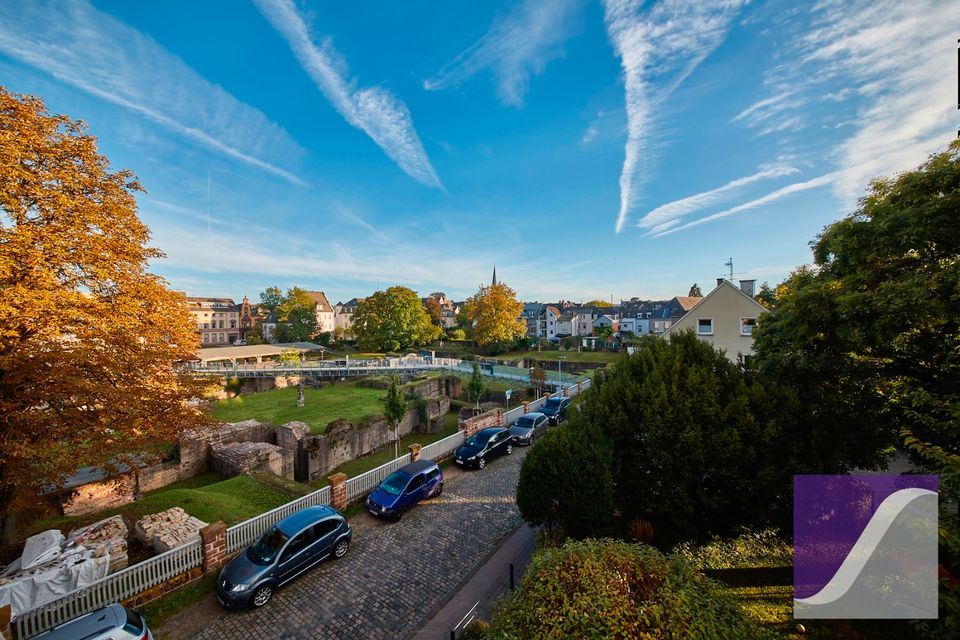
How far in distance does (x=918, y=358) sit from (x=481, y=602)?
12078 mm

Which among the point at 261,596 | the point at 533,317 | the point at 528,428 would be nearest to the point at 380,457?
the point at 528,428

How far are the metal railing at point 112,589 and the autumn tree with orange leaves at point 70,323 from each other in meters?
2.25

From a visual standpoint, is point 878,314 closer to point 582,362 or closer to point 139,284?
point 139,284

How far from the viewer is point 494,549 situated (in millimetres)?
9938

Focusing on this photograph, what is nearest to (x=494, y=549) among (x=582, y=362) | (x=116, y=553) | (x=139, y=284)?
(x=116, y=553)

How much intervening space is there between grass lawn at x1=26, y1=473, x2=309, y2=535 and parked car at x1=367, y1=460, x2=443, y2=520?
9.40ft

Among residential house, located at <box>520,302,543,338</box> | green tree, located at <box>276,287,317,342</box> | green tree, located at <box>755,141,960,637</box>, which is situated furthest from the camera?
residential house, located at <box>520,302,543,338</box>

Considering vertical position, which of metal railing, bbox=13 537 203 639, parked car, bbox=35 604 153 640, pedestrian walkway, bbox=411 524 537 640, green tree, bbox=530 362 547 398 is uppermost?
green tree, bbox=530 362 547 398

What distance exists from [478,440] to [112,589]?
1122cm

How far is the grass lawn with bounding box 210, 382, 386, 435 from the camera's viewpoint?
25.7 meters

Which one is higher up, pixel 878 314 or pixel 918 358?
pixel 878 314

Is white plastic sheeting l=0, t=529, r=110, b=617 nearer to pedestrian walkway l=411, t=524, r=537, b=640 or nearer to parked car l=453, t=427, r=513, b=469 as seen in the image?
pedestrian walkway l=411, t=524, r=537, b=640

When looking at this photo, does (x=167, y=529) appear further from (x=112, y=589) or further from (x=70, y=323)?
(x=70, y=323)

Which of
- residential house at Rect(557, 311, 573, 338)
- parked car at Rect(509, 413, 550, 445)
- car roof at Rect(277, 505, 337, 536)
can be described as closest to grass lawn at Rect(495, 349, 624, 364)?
residential house at Rect(557, 311, 573, 338)
